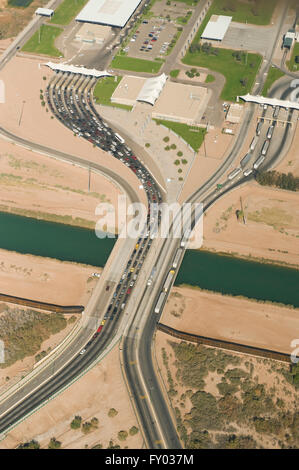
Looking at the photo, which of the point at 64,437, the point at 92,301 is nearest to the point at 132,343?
the point at 92,301

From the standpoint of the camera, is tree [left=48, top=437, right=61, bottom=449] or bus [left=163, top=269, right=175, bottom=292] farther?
bus [left=163, top=269, right=175, bottom=292]

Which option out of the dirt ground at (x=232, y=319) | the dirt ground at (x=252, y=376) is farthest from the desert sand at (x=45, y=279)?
the dirt ground at (x=252, y=376)

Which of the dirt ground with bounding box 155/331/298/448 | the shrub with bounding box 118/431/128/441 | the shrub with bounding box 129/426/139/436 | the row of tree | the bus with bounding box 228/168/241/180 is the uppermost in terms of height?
the bus with bounding box 228/168/241/180

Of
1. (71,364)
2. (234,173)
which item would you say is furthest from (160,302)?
(234,173)

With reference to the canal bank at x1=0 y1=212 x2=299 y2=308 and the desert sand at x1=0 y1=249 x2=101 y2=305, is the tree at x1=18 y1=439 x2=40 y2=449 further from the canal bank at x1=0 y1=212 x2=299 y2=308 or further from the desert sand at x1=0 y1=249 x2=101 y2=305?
the canal bank at x1=0 y1=212 x2=299 y2=308

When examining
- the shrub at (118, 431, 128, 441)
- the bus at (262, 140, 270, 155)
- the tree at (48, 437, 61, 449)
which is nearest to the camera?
the tree at (48, 437, 61, 449)

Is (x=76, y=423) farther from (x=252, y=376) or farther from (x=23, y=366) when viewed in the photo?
(x=252, y=376)

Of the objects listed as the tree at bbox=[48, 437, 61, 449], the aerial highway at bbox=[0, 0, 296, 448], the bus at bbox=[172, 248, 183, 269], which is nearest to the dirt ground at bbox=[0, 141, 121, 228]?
the aerial highway at bbox=[0, 0, 296, 448]
